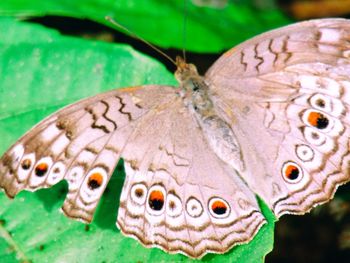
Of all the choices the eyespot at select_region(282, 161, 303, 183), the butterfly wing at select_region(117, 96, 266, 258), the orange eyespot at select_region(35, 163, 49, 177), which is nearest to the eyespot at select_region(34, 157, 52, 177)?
the orange eyespot at select_region(35, 163, 49, 177)

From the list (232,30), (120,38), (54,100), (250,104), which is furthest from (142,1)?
(250,104)

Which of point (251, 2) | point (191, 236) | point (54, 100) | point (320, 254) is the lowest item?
point (320, 254)

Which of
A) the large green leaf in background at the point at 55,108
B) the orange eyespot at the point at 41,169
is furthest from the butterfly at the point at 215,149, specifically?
the large green leaf in background at the point at 55,108

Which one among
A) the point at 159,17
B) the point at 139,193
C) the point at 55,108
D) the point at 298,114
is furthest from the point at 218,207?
the point at 159,17

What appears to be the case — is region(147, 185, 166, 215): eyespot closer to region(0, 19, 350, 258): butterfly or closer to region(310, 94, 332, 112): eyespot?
region(0, 19, 350, 258): butterfly

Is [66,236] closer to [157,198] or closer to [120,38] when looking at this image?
[157,198]

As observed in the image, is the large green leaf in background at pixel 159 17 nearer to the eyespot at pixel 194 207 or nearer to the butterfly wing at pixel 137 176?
the butterfly wing at pixel 137 176

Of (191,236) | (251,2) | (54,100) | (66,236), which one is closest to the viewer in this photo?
(191,236)
